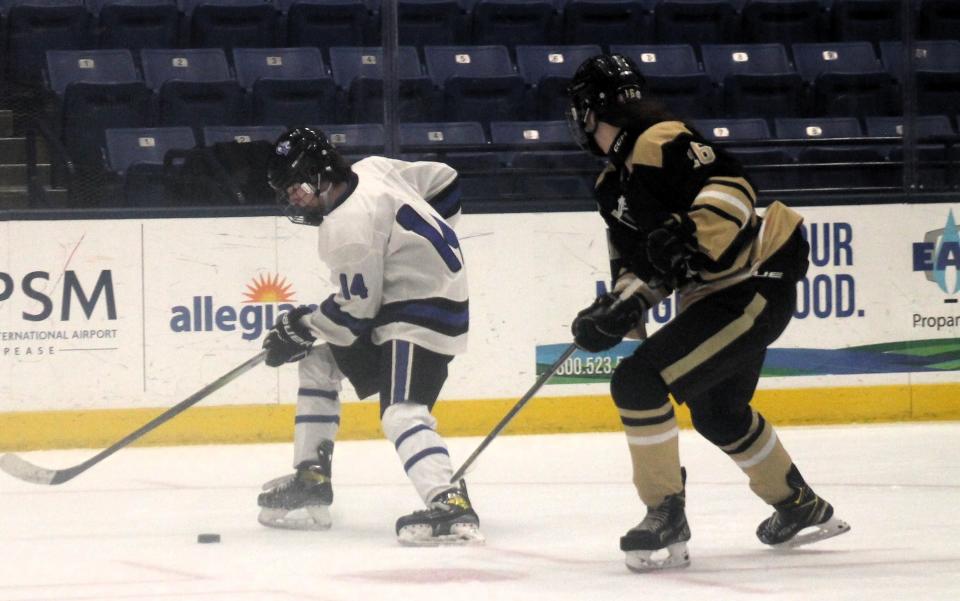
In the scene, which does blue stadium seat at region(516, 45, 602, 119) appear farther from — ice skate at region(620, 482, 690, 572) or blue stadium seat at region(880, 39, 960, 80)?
ice skate at region(620, 482, 690, 572)

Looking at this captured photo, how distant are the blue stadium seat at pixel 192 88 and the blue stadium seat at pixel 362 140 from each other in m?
0.45

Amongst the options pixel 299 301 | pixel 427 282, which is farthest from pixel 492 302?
pixel 427 282

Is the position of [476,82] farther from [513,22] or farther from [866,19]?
[866,19]

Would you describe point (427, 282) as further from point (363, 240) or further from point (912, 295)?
point (912, 295)

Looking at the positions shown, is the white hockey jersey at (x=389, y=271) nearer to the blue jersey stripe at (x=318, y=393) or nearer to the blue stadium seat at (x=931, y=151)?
the blue jersey stripe at (x=318, y=393)

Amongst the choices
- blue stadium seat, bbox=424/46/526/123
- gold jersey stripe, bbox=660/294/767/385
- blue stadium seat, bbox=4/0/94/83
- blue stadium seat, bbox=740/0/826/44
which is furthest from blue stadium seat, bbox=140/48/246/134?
gold jersey stripe, bbox=660/294/767/385

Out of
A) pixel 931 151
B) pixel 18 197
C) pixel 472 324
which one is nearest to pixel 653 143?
pixel 472 324

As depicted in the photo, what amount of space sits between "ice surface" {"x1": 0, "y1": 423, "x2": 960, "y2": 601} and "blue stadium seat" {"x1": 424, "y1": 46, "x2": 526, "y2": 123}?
166cm

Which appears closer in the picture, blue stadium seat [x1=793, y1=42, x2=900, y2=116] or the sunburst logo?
the sunburst logo

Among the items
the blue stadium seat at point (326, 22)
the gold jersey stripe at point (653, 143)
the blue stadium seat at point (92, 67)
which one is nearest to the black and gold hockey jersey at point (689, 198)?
the gold jersey stripe at point (653, 143)

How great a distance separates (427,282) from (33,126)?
2873 mm

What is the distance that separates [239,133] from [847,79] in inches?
115

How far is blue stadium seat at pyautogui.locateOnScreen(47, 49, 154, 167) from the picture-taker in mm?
6668

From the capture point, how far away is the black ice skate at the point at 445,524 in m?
4.11
